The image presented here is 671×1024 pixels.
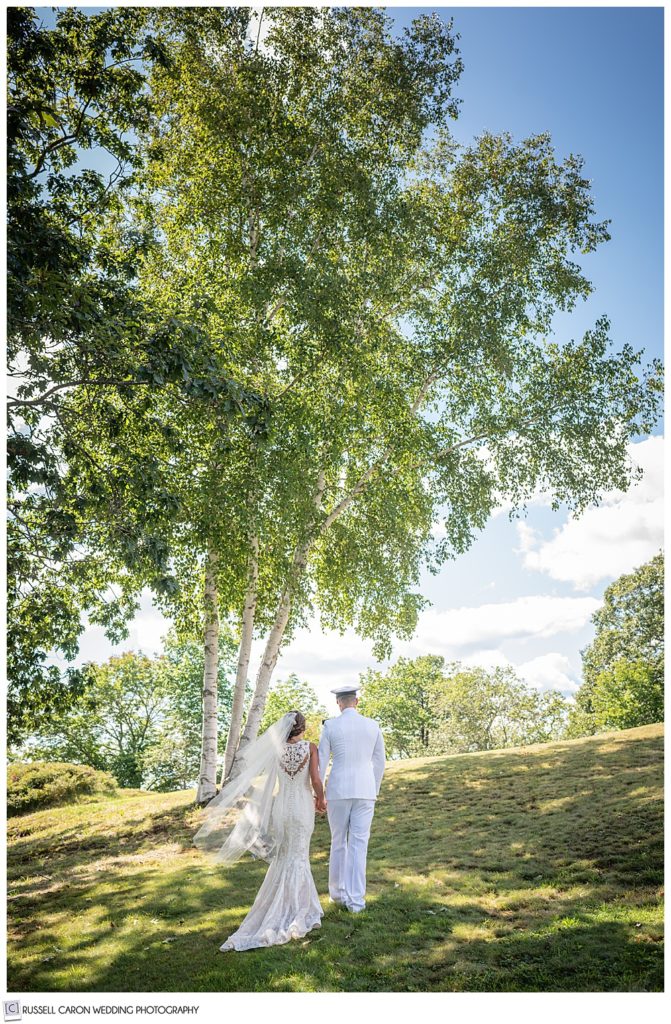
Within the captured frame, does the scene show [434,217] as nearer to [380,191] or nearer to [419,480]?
[380,191]

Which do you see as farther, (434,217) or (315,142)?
(434,217)

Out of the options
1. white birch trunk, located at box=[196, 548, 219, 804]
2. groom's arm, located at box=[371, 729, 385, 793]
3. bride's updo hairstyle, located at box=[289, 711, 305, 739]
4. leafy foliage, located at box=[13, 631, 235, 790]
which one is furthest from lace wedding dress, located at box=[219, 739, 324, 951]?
leafy foliage, located at box=[13, 631, 235, 790]

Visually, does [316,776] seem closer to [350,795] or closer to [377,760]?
[350,795]

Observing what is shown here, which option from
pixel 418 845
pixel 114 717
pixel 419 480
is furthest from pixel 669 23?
pixel 114 717

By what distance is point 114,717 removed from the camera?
113 feet

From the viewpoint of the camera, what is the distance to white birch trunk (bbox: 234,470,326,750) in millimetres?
12070

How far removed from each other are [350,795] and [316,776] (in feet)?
1.28

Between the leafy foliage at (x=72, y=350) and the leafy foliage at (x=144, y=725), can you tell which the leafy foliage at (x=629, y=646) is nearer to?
the leafy foliage at (x=144, y=725)

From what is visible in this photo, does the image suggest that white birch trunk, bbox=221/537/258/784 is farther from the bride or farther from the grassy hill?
the bride

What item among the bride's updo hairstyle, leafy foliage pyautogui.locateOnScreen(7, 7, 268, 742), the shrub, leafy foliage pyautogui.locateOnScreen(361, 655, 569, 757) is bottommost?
leafy foliage pyautogui.locateOnScreen(361, 655, 569, 757)

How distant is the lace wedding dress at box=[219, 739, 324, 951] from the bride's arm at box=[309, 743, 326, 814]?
0.20 feet

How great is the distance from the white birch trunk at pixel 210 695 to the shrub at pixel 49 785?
6211mm

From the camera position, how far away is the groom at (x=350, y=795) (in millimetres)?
6652

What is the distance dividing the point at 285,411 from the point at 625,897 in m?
8.27
